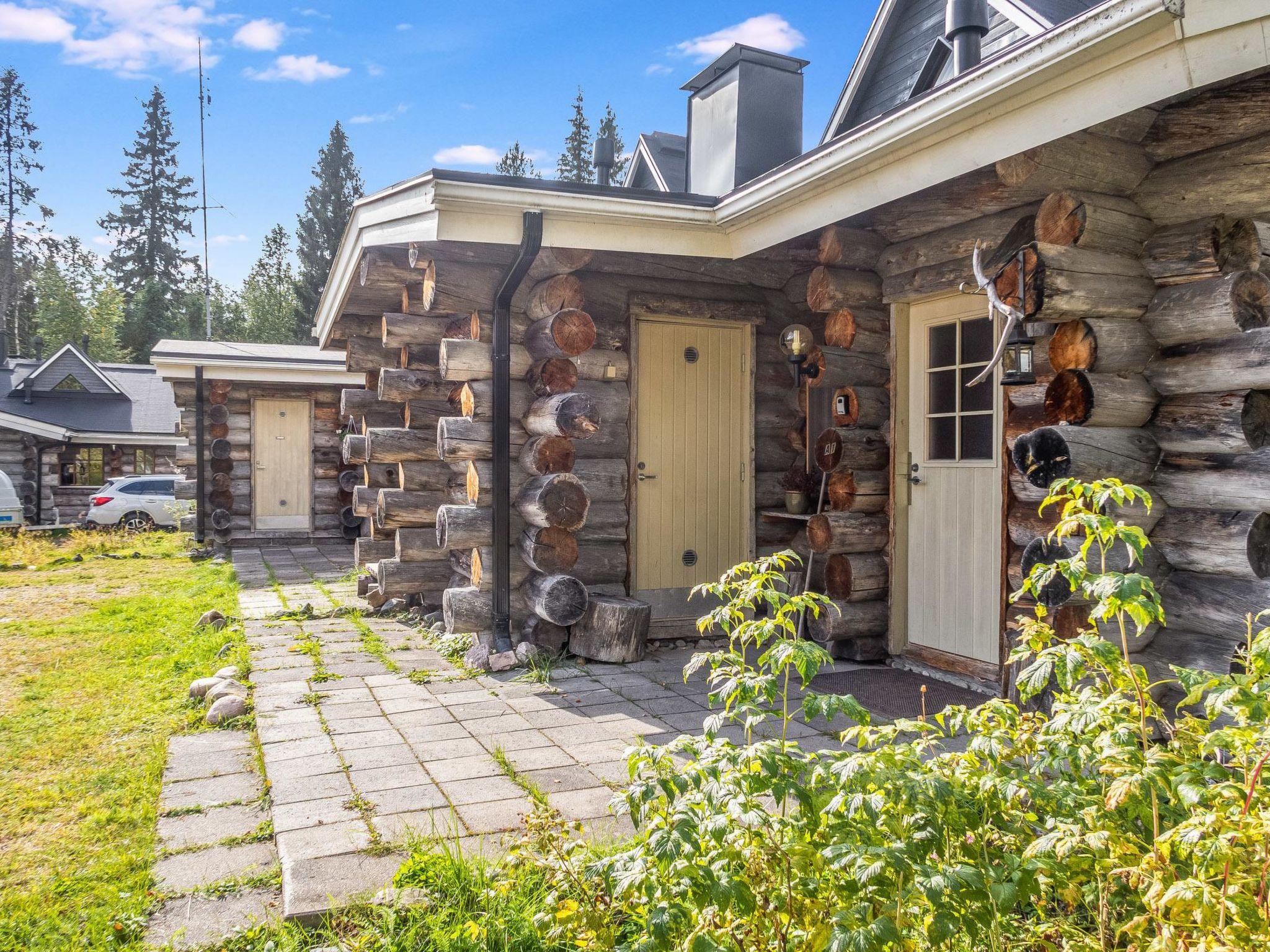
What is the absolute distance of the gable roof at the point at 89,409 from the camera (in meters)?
17.8

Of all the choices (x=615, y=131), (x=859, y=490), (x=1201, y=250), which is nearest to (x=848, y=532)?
(x=859, y=490)

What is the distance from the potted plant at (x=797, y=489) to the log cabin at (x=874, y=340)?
0.10m

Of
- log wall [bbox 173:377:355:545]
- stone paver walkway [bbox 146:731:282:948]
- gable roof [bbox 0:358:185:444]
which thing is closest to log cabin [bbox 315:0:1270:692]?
stone paver walkway [bbox 146:731:282:948]

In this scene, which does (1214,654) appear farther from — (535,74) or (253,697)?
(535,74)

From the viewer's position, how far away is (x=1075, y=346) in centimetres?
357

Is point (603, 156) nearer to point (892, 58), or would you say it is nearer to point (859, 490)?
point (892, 58)

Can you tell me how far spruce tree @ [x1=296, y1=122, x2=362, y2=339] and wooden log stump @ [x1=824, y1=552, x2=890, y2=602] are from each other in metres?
29.4

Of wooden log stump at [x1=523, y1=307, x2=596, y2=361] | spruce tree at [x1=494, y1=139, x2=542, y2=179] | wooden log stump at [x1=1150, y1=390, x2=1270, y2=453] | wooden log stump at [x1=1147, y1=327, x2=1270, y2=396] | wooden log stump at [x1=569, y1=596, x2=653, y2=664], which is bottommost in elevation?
wooden log stump at [x1=569, y1=596, x2=653, y2=664]

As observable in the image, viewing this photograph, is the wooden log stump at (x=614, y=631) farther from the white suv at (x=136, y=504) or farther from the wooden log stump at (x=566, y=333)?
the white suv at (x=136, y=504)

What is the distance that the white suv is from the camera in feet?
52.5

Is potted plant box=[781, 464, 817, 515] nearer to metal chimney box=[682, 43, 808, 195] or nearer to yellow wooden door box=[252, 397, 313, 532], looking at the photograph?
metal chimney box=[682, 43, 808, 195]

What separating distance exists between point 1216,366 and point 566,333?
10.7 feet

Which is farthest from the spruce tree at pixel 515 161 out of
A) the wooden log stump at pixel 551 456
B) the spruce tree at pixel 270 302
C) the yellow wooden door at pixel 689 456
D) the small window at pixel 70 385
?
the wooden log stump at pixel 551 456

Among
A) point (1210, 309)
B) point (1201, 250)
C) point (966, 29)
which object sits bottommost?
point (1210, 309)
